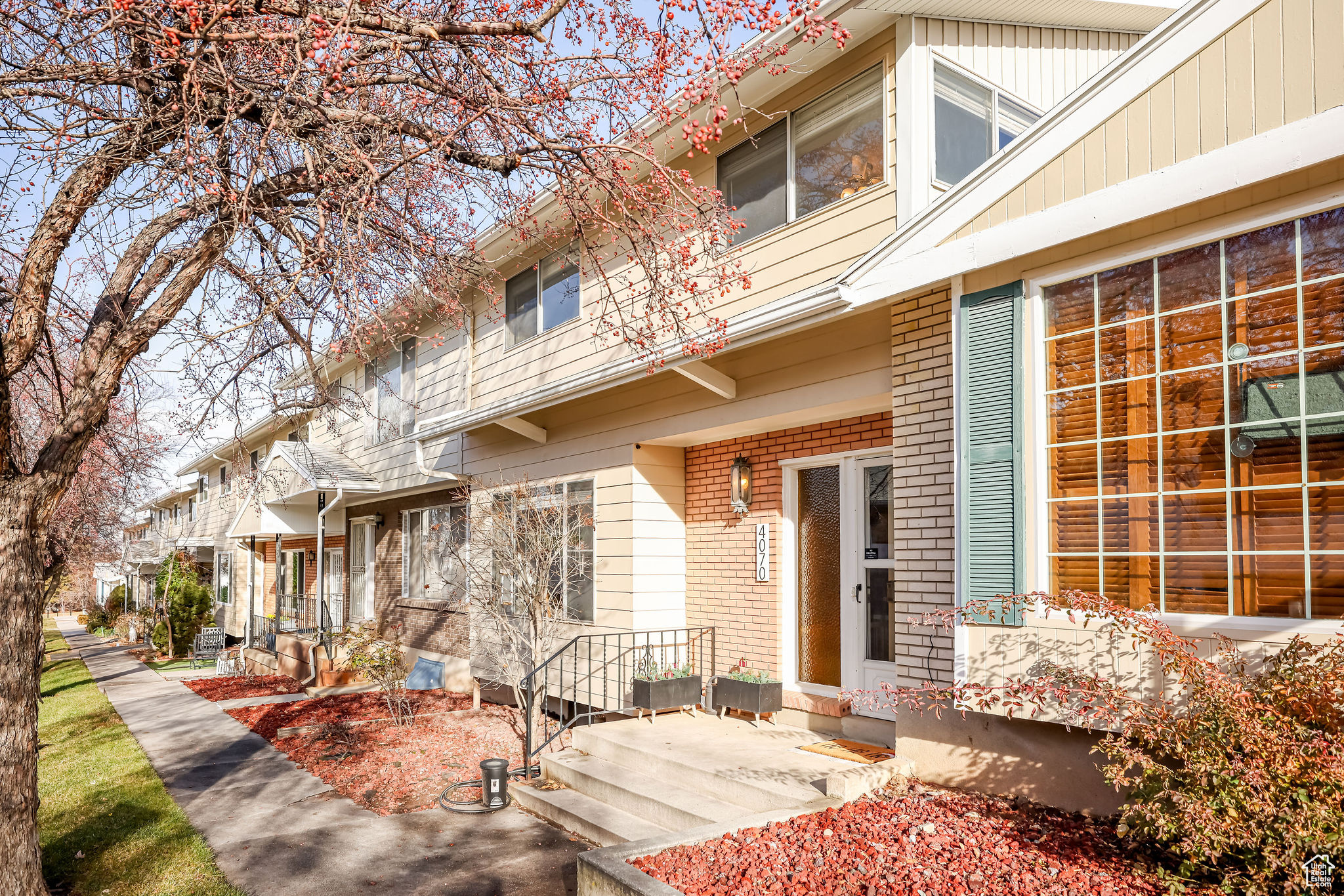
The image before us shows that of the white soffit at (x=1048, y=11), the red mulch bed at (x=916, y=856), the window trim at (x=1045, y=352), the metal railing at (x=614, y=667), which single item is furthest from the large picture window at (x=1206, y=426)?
the metal railing at (x=614, y=667)

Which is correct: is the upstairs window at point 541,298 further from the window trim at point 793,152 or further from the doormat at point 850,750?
the doormat at point 850,750

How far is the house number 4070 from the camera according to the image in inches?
338

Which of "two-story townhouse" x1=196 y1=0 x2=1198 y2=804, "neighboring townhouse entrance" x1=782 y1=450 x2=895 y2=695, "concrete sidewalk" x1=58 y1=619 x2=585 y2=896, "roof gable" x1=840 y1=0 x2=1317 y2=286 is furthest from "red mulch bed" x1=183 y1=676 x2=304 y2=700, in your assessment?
"roof gable" x1=840 y1=0 x2=1317 y2=286

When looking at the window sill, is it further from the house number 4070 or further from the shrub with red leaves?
the shrub with red leaves

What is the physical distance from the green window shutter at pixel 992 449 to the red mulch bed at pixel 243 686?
42.7ft

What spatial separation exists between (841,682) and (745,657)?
121cm

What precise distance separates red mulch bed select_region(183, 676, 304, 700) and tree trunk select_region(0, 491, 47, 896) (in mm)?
10596

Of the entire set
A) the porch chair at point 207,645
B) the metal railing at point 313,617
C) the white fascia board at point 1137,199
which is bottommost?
the porch chair at point 207,645

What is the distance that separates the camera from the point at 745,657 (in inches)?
345

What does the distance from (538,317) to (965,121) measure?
6089 millimetres

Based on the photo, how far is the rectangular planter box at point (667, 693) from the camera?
821 centimetres

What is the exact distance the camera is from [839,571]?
8.02 m

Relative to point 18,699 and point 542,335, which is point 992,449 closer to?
point 18,699

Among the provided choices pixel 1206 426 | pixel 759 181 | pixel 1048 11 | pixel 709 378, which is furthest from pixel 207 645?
pixel 1206 426
